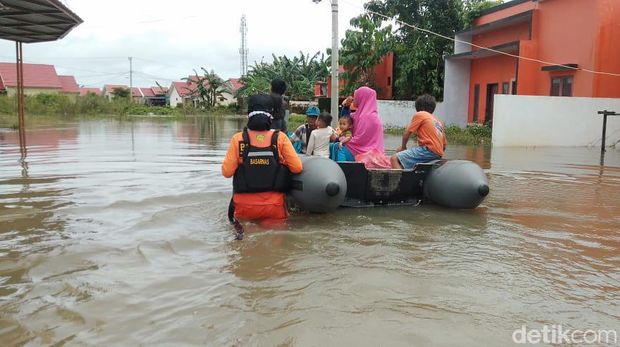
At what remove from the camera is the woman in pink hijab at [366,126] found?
696 cm

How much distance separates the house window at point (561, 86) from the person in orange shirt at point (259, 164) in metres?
14.5

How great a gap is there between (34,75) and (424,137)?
60.1 metres

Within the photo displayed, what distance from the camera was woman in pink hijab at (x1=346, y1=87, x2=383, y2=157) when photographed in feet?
22.8

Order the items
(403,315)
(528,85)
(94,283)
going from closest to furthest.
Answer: (403,315) < (94,283) < (528,85)

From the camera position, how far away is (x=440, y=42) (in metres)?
25.8

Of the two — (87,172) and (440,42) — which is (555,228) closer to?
(87,172)

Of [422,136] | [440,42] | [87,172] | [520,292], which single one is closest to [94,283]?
[520,292]

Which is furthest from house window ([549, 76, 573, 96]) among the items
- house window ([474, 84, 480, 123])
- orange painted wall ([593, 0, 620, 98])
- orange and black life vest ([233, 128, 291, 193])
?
orange and black life vest ([233, 128, 291, 193])

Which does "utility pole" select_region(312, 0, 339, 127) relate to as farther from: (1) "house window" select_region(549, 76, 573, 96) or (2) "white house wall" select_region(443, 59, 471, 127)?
(2) "white house wall" select_region(443, 59, 471, 127)

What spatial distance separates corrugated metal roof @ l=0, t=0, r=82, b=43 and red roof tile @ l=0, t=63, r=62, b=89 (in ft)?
141

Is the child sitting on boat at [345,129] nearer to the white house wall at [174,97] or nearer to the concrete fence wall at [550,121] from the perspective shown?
the concrete fence wall at [550,121]

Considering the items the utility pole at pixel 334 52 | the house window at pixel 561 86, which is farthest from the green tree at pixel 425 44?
the utility pole at pixel 334 52

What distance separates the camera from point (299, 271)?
4.45 metres

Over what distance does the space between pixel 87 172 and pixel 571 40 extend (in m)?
14.9
